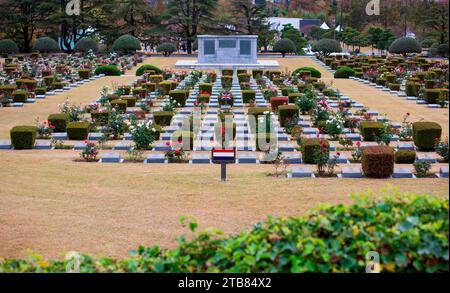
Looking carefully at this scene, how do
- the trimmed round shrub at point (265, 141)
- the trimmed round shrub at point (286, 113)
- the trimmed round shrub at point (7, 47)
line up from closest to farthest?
the trimmed round shrub at point (265, 141), the trimmed round shrub at point (286, 113), the trimmed round shrub at point (7, 47)

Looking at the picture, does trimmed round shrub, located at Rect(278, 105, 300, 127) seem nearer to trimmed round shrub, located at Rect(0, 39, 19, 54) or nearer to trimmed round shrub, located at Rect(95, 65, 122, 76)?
trimmed round shrub, located at Rect(95, 65, 122, 76)

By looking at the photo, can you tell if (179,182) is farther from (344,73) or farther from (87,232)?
(344,73)

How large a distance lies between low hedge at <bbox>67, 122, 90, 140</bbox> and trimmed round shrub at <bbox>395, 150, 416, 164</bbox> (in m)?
8.09

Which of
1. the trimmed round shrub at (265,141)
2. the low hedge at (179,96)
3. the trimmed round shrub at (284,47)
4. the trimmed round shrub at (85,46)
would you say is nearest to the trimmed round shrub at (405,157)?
the trimmed round shrub at (265,141)

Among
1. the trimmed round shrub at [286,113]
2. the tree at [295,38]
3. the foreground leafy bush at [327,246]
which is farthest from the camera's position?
the tree at [295,38]

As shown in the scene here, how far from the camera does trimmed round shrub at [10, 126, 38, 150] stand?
63.7 ft

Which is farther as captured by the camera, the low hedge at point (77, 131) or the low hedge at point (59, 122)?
the low hedge at point (59, 122)

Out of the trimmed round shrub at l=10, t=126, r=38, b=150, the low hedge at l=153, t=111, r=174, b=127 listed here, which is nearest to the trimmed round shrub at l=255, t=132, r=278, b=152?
the low hedge at l=153, t=111, r=174, b=127

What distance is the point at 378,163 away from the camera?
51.5 ft

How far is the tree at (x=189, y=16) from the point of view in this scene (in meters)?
64.0

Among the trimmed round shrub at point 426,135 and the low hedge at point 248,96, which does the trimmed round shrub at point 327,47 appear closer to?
the low hedge at point 248,96

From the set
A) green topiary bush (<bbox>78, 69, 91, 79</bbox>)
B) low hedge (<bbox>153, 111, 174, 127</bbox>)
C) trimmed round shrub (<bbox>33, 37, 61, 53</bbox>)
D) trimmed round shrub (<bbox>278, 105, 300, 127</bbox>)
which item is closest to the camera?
low hedge (<bbox>153, 111, 174, 127</bbox>)

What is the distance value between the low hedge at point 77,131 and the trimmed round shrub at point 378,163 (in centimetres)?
829

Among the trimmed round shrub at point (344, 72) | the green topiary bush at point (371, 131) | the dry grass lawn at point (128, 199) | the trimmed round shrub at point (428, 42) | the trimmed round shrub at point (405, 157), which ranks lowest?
the dry grass lawn at point (128, 199)
